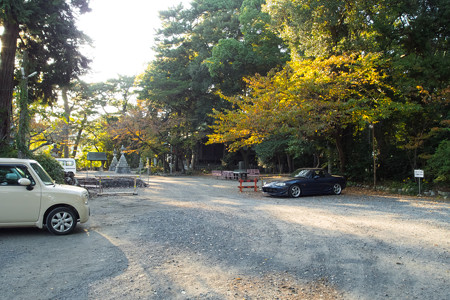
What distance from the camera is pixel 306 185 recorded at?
582 inches

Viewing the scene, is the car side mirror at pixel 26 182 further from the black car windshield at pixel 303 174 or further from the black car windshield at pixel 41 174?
the black car windshield at pixel 303 174

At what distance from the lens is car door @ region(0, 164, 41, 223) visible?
21.5 ft

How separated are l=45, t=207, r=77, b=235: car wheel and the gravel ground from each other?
19 cm

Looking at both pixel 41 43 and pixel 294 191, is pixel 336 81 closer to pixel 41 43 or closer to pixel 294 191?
pixel 294 191

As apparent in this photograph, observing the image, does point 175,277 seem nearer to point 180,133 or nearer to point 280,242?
point 280,242

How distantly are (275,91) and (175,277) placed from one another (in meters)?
13.8

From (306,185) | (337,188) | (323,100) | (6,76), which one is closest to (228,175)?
(337,188)

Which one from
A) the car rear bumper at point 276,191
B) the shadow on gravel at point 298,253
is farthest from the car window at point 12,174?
the car rear bumper at point 276,191

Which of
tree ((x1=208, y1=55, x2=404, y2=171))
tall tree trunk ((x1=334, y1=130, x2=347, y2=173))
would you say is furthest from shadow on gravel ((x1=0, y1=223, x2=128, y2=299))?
tall tree trunk ((x1=334, y1=130, x2=347, y2=173))

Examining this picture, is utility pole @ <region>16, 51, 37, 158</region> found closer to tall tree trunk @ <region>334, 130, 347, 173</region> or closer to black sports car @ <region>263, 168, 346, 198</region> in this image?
black sports car @ <region>263, 168, 346, 198</region>

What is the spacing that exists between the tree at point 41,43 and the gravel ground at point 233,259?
880 centimetres

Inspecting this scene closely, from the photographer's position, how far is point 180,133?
124 ft

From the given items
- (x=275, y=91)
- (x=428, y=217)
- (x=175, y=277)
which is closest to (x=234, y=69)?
(x=275, y=91)

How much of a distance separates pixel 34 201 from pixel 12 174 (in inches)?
29.2
